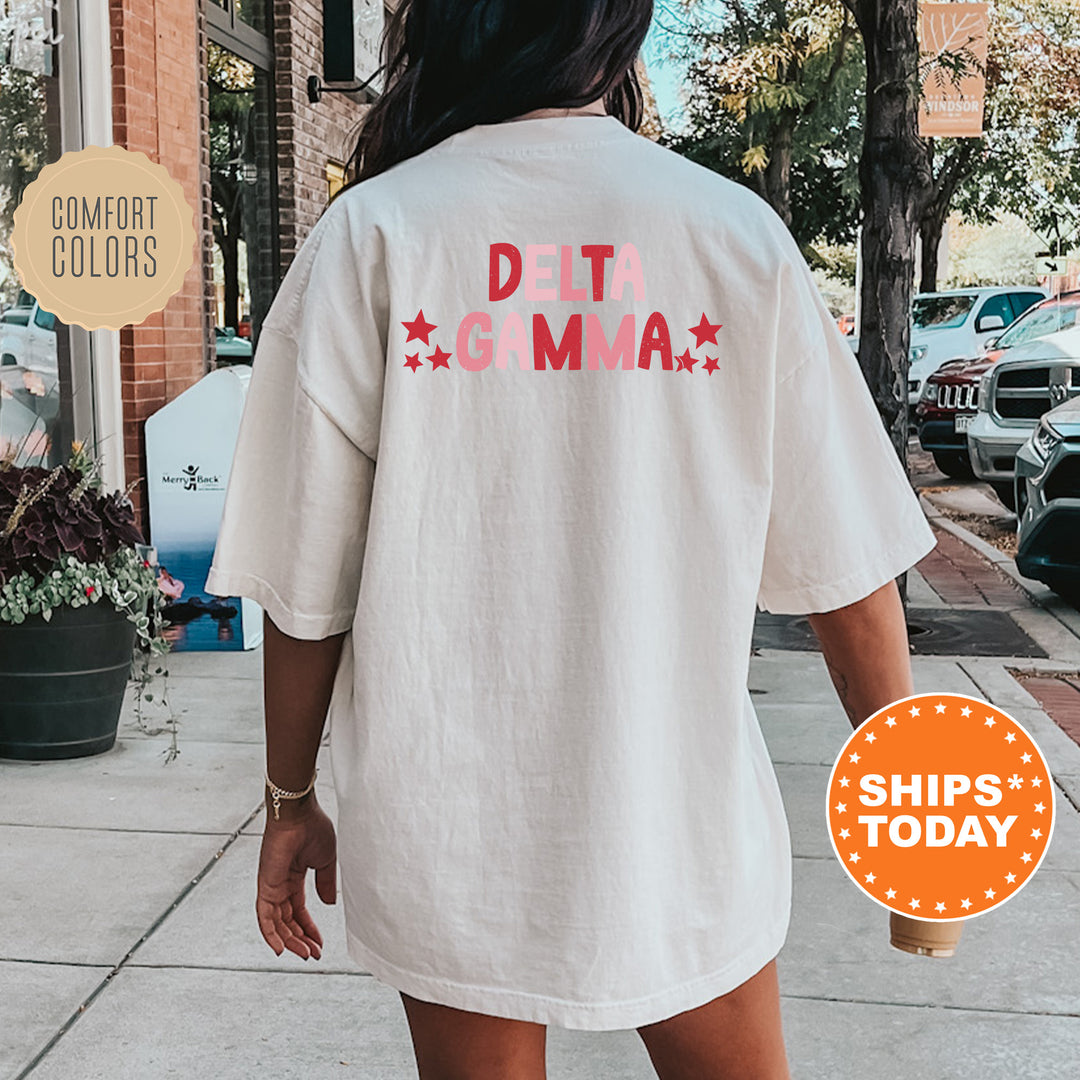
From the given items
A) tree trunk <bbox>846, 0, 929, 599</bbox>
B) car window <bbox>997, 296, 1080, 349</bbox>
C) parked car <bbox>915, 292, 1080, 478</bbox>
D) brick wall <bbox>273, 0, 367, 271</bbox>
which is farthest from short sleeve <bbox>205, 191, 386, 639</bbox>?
parked car <bbox>915, 292, 1080, 478</bbox>

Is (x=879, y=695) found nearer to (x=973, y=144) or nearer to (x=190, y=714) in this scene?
(x=190, y=714)

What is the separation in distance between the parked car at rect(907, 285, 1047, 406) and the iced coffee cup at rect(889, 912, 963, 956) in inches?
720

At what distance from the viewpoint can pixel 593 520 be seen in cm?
153

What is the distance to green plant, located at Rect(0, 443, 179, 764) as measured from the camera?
5.03 m

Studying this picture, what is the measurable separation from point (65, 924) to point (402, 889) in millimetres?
2503

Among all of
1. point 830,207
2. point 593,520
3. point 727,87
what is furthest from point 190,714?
point 830,207

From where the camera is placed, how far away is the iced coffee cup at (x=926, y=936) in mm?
1821

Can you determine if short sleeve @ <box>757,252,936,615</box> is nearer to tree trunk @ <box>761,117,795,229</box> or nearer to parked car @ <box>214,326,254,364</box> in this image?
parked car @ <box>214,326,254,364</box>

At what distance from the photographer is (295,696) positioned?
170 cm

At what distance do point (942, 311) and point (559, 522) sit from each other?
1994cm

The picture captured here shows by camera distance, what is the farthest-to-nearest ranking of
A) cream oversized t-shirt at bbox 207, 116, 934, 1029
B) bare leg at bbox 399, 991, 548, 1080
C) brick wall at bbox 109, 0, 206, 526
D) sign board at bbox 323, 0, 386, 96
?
sign board at bbox 323, 0, 386, 96 < brick wall at bbox 109, 0, 206, 526 < bare leg at bbox 399, 991, 548, 1080 < cream oversized t-shirt at bbox 207, 116, 934, 1029

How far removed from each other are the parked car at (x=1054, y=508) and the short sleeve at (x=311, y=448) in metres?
7.08

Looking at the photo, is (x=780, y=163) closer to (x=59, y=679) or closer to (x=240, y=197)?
(x=240, y=197)

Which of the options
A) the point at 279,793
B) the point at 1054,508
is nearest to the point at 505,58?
the point at 279,793
